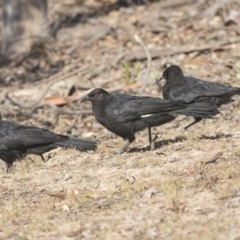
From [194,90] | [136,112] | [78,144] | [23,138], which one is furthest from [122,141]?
[23,138]

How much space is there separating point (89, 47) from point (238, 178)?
13018 mm

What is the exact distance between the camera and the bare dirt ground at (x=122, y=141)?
805 cm

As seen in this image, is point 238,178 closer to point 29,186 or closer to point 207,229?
point 207,229

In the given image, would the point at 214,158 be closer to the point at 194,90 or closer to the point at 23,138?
the point at 194,90

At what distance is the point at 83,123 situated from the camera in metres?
16.0

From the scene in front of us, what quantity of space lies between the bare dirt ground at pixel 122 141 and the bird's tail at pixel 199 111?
1.41ft

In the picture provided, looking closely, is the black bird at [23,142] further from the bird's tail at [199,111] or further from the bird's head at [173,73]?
the bird's head at [173,73]

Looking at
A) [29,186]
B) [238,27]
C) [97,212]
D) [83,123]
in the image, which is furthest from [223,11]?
[97,212]

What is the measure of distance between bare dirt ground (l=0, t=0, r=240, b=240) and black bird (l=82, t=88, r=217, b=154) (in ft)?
1.37

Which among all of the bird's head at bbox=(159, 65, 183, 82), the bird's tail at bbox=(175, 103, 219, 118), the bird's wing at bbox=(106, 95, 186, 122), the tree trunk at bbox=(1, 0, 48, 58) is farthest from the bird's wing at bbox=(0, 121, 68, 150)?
the tree trunk at bbox=(1, 0, 48, 58)

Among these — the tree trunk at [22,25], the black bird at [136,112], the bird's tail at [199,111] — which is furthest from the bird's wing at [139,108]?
the tree trunk at [22,25]

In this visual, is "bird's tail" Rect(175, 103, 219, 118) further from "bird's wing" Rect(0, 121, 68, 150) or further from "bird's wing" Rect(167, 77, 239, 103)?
"bird's wing" Rect(0, 121, 68, 150)

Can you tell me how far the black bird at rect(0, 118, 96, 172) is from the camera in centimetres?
1148

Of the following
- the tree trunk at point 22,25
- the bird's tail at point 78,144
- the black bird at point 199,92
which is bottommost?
the tree trunk at point 22,25
